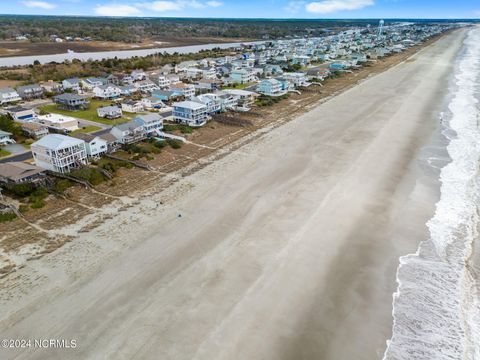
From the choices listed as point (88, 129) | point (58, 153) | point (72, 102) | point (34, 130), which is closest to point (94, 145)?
point (58, 153)

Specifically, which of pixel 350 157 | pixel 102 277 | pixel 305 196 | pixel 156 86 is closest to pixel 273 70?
pixel 156 86

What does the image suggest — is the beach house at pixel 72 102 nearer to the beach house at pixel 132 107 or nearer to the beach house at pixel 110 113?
the beach house at pixel 110 113

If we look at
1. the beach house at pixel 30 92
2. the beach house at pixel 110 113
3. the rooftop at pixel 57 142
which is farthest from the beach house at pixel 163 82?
the rooftop at pixel 57 142

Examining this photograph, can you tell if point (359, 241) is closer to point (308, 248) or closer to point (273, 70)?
point (308, 248)

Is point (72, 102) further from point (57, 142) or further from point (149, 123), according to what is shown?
point (57, 142)

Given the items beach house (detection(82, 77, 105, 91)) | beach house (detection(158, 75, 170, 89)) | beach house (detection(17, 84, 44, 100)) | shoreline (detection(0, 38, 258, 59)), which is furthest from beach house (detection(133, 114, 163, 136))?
shoreline (detection(0, 38, 258, 59))

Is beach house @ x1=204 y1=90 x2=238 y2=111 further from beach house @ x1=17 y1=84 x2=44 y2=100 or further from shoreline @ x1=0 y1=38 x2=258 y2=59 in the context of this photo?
shoreline @ x1=0 y1=38 x2=258 y2=59
